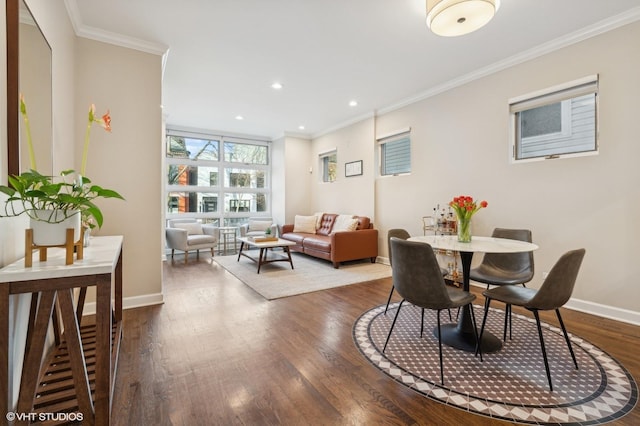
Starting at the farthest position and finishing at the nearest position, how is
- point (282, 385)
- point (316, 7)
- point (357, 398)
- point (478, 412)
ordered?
1. point (316, 7)
2. point (282, 385)
3. point (357, 398)
4. point (478, 412)

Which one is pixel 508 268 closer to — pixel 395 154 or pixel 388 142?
pixel 395 154

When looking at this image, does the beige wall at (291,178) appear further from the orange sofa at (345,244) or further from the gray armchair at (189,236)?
the gray armchair at (189,236)

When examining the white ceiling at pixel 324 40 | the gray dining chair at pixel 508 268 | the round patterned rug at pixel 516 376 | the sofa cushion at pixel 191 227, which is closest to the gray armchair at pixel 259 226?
the sofa cushion at pixel 191 227

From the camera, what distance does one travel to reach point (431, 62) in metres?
3.50

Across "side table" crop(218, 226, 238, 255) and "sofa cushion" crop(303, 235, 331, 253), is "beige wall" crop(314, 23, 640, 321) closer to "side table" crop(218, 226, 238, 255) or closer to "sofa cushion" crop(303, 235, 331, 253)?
"sofa cushion" crop(303, 235, 331, 253)

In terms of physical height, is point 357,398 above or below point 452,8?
below

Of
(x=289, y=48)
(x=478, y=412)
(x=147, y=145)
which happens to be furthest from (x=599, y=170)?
(x=147, y=145)

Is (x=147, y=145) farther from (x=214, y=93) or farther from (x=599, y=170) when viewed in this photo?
(x=599, y=170)

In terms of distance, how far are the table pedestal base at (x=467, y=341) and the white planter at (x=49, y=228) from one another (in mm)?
2560

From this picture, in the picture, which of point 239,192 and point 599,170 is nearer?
point 599,170

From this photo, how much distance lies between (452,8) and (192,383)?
3077 millimetres

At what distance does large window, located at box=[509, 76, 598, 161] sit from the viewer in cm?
291

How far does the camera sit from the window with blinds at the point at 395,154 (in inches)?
191

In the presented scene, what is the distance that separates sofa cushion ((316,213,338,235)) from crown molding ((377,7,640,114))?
111 inches
